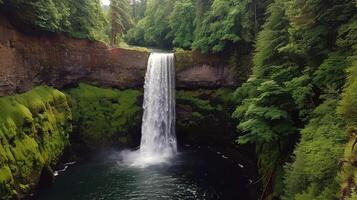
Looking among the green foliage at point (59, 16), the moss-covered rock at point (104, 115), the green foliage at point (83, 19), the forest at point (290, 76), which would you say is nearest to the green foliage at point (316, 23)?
the forest at point (290, 76)

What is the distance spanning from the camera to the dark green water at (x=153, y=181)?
75.2ft

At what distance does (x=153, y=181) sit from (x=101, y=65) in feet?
47.5

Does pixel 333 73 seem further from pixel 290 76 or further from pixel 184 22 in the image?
pixel 184 22

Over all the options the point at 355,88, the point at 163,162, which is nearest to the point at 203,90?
the point at 163,162

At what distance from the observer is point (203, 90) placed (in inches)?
1403

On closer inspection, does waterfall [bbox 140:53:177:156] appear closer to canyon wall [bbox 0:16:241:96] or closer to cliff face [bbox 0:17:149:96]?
canyon wall [bbox 0:16:241:96]

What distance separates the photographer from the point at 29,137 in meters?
23.8

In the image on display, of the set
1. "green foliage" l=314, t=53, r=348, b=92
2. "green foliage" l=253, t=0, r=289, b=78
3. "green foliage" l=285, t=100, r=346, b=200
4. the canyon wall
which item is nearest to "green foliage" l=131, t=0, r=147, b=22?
the canyon wall

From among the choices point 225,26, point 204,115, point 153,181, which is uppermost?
point 225,26

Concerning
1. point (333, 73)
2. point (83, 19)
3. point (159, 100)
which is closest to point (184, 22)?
point (159, 100)

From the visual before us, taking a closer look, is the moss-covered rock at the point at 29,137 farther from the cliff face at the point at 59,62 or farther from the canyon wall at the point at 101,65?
the canyon wall at the point at 101,65

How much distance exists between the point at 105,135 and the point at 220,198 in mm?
14421

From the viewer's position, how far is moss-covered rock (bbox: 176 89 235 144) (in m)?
34.1

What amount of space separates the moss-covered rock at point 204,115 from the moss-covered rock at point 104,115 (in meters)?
4.09
